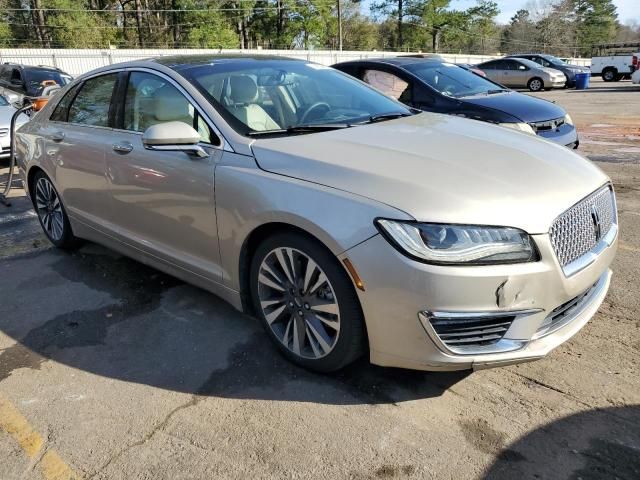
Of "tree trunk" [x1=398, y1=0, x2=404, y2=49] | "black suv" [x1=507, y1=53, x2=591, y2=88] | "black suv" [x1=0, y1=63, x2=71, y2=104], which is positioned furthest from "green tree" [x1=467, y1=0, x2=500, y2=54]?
"black suv" [x1=0, y1=63, x2=71, y2=104]

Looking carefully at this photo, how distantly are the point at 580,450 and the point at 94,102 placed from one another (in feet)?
13.0

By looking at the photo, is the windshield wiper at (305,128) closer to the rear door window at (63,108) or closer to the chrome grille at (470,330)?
the chrome grille at (470,330)

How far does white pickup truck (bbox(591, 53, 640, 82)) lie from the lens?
26844 mm

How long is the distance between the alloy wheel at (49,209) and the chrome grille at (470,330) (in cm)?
370

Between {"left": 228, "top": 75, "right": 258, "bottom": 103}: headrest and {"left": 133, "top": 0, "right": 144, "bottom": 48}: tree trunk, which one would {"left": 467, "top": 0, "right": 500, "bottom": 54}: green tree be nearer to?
{"left": 133, "top": 0, "right": 144, "bottom": 48}: tree trunk

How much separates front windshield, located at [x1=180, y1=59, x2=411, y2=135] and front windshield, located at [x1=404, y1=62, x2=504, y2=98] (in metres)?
3.40

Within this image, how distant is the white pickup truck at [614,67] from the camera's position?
26.8m

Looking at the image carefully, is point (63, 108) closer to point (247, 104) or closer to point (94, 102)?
point (94, 102)

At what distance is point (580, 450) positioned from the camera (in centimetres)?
230

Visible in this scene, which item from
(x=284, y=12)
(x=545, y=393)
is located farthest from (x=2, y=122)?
(x=284, y=12)

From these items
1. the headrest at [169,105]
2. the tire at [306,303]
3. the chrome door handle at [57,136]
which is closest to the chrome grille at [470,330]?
the tire at [306,303]

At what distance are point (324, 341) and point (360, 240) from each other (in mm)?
654

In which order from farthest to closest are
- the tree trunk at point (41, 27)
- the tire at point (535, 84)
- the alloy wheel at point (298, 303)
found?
the tree trunk at point (41, 27) < the tire at point (535, 84) < the alloy wheel at point (298, 303)

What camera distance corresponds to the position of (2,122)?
889 cm
